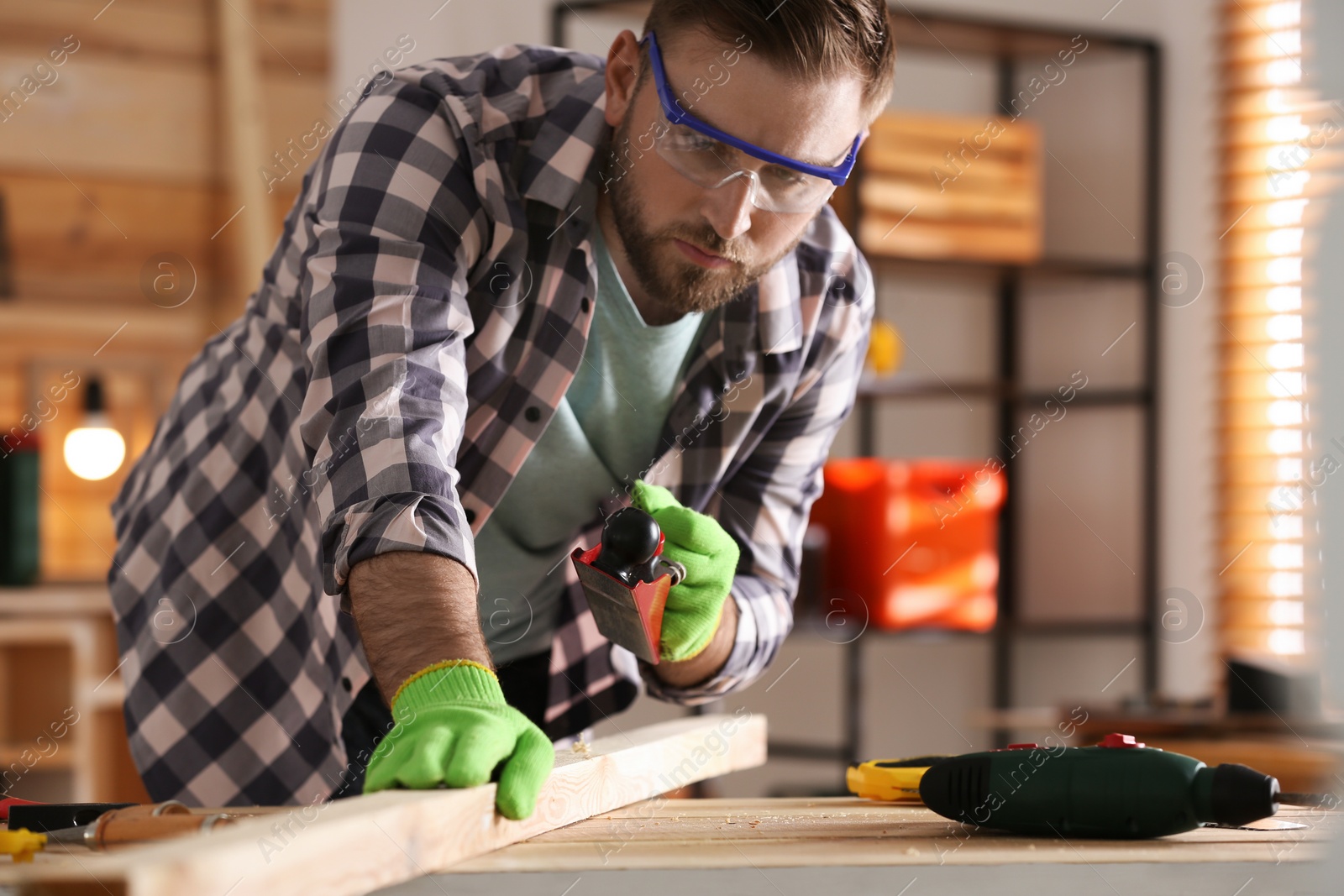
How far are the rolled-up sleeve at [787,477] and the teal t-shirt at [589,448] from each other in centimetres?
14

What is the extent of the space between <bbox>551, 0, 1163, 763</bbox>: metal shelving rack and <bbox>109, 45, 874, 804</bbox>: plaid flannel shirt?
4.99 ft

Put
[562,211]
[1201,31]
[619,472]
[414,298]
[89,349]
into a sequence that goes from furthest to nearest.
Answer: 1. [1201,31]
2. [89,349]
3. [619,472]
4. [562,211]
5. [414,298]

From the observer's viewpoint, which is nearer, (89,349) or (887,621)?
(89,349)


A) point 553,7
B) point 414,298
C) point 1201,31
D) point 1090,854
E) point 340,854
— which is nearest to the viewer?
point 340,854

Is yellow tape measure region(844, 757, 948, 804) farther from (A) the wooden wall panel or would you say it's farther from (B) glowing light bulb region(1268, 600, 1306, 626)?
(B) glowing light bulb region(1268, 600, 1306, 626)

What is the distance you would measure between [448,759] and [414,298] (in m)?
0.38

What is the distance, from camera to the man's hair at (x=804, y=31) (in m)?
1.01

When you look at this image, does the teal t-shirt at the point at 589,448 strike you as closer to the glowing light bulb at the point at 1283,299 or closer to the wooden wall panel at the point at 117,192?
the wooden wall panel at the point at 117,192

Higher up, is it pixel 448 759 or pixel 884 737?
pixel 448 759

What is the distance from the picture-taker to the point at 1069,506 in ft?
10.6

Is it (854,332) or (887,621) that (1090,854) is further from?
(887,621)

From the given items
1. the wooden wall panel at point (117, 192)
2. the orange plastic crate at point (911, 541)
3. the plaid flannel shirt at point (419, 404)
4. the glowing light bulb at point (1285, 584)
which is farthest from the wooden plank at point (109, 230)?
the glowing light bulb at point (1285, 584)

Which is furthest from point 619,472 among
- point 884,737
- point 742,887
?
point 884,737

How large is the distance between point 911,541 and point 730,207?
6.07 feet
